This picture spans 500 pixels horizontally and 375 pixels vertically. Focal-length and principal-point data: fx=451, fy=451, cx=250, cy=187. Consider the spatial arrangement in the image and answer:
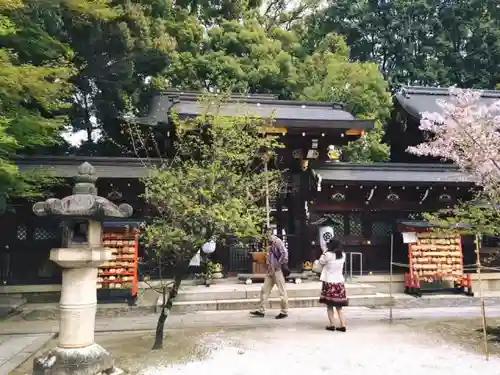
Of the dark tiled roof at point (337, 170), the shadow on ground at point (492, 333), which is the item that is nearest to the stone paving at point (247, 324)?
the shadow on ground at point (492, 333)

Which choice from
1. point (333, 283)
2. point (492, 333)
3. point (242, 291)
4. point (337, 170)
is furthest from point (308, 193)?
point (492, 333)

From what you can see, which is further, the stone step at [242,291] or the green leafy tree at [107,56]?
the green leafy tree at [107,56]

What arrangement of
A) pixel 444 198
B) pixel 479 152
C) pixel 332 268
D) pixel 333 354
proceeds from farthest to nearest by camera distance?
pixel 444 198, pixel 332 268, pixel 479 152, pixel 333 354

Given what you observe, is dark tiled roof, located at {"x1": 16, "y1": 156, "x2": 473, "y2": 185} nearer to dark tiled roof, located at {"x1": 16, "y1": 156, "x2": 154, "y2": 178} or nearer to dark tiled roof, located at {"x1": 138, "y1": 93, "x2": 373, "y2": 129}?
dark tiled roof, located at {"x1": 16, "y1": 156, "x2": 154, "y2": 178}

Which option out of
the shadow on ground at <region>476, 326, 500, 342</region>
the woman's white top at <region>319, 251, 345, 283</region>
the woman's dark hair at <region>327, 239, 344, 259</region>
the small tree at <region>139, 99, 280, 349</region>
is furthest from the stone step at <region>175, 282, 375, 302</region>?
the small tree at <region>139, 99, 280, 349</region>

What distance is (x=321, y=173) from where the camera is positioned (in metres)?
14.3

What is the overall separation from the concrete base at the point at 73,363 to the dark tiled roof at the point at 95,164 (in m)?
6.99

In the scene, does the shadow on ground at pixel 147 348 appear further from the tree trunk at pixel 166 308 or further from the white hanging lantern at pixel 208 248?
the white hanging lantern at pixel 208 248

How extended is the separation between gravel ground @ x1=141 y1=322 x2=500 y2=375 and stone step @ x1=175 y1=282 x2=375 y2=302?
305cm

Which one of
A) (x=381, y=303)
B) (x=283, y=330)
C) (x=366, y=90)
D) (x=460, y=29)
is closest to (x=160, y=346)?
(x=283, y=330)

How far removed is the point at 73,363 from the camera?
20.1 ft

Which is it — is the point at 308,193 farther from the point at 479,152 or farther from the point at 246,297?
the point at 479,152

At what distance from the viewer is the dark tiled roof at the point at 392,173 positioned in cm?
1413

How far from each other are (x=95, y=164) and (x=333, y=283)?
827cm
